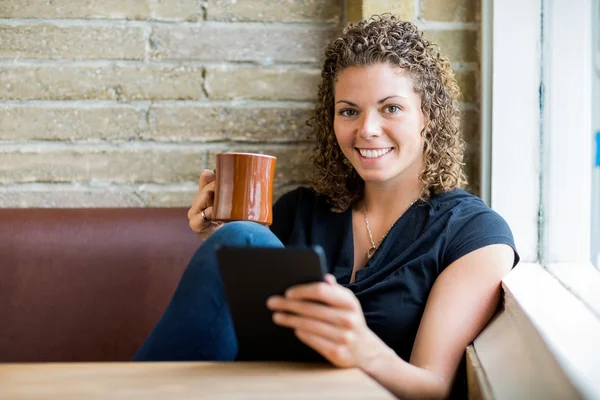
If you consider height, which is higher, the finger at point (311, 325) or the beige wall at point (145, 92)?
the beige wall at point (145, 92)

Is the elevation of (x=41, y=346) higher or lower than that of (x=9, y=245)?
lower

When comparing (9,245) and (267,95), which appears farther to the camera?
(267,95)

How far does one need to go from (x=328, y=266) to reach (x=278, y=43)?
590 mm

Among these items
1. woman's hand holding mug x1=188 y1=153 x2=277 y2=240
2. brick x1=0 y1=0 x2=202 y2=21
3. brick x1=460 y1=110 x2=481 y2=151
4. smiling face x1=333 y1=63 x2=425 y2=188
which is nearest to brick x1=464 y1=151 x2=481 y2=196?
brick x1=460 y1=110 x2=481 y2=151

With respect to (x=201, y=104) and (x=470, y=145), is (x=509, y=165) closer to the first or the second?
(x=470, y=145)

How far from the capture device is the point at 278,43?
1684mm

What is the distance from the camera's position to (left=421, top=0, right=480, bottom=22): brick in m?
1.57

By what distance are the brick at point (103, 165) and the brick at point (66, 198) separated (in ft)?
0.09

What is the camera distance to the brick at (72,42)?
1634mm

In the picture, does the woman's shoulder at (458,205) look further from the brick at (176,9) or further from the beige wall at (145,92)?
the brick at (176,9)

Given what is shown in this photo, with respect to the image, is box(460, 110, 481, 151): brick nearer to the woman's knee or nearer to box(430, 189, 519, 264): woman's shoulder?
box(430, 189, 519, 264): woman's shoulder

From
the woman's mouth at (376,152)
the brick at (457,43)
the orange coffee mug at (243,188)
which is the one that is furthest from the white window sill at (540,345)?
the brick at (457,43)

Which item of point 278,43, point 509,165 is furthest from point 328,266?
point 278,43

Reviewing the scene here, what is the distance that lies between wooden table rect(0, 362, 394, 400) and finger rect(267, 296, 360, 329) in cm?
6
